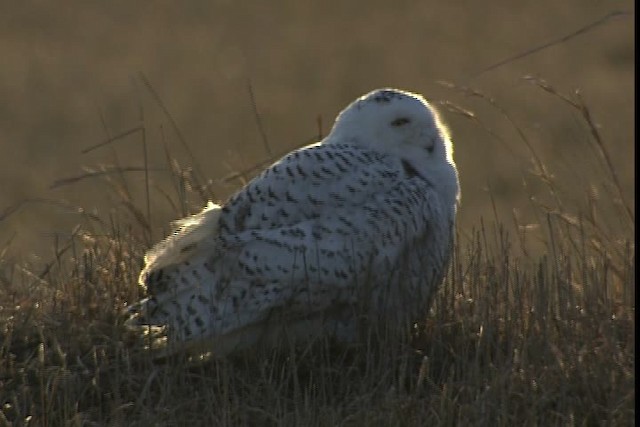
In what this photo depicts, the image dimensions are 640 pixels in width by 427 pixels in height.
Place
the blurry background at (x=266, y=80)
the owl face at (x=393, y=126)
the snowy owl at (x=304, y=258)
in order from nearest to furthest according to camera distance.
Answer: the snowy owl at (x=304, y=258) → the owl face at (x=393, y=126) → the blurry background at (x=266, y=80)

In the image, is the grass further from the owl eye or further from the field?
the owl eye

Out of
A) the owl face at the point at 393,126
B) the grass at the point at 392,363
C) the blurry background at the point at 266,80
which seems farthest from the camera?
the blurry background at the point at 266,80

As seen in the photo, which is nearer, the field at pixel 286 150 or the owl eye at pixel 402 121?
the field at pixel 286 150

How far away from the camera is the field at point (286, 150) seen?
4547 millimetres

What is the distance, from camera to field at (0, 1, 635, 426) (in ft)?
14.9

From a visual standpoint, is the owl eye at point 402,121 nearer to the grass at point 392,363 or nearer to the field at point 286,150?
the field at point 286,150

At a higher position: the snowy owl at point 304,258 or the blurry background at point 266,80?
the blurry background at point 266,80

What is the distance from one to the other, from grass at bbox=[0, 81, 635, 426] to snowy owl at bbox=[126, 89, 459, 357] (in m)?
0.11

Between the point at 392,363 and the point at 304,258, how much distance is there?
0.45 metres

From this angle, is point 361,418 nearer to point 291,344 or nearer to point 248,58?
point 291,344

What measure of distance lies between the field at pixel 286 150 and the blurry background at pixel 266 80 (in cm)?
6

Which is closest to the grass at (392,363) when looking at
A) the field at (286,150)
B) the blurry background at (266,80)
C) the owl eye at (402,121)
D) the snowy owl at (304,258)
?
the field at (286,150)

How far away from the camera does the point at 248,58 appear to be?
23.3 metres

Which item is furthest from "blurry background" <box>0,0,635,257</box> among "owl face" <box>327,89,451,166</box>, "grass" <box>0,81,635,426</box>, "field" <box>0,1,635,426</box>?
A: "grass" <box>0,81,635,426</box>
